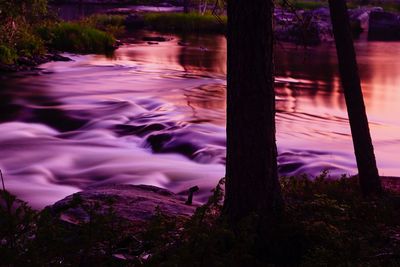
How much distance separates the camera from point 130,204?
7.35 meters

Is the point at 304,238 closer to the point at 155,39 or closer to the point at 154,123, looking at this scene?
the point at 154,123

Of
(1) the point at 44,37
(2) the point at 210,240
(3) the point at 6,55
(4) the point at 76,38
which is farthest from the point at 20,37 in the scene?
(2) the point at 210,240

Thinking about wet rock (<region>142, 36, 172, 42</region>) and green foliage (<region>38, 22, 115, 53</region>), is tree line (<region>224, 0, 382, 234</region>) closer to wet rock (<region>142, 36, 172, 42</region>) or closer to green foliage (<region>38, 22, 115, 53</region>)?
green foliage (<region>38, 22, 115, 53</region>)

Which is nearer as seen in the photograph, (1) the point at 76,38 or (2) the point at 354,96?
(2) the point at 354,96

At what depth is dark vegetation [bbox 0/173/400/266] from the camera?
4.23m

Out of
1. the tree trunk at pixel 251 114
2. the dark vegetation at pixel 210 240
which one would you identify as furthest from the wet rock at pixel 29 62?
the tree trunk at pixel 251 114

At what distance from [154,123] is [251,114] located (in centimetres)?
1101

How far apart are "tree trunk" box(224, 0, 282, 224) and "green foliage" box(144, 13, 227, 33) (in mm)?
38320

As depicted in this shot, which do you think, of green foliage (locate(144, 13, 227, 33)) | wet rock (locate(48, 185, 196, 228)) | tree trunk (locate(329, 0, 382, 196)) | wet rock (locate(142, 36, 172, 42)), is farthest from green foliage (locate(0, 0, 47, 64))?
green foliage (locate(144, 13, 227, 33))

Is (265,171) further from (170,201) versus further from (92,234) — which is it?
(170,201)

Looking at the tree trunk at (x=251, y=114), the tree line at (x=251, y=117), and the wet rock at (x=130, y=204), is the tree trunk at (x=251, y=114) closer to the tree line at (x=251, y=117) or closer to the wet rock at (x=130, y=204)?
the tree line at (x=251, y=117)

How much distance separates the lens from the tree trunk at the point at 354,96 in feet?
24.9

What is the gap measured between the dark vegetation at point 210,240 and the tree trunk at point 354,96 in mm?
447

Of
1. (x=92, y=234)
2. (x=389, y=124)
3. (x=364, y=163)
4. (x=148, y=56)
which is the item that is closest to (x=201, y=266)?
(x=92, y=234)
